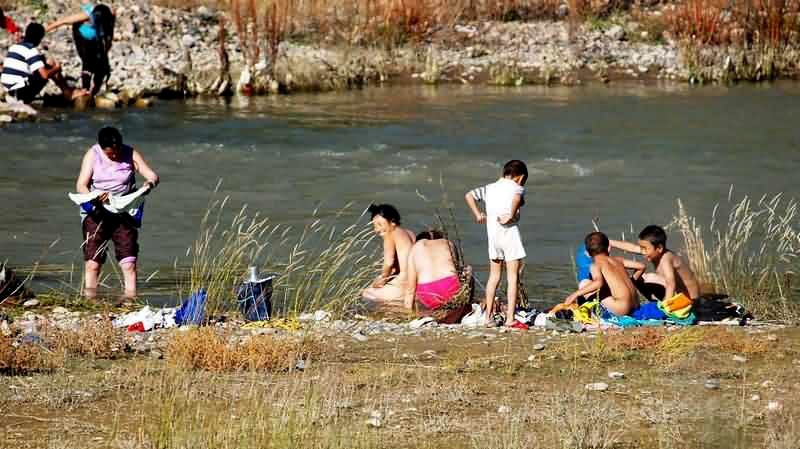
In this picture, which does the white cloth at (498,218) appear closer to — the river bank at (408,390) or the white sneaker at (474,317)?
the white sneaker at (474,317)

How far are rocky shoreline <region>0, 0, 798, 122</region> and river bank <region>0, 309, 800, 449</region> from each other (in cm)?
1562

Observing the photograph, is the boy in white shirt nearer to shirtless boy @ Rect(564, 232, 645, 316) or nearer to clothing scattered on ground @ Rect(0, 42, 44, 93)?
shirtless boy @ Rect(564, 232, 645, 316)

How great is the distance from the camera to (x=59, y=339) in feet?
28.7

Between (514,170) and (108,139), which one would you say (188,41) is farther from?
(514,170)

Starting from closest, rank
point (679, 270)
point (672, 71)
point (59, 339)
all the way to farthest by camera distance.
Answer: point (59, 339), point (679, 270), point (672, 71)

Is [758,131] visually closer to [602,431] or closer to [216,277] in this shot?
[216,277]

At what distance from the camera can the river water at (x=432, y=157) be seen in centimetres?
1577

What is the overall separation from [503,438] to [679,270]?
5.02m

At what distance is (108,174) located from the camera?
10547 mm

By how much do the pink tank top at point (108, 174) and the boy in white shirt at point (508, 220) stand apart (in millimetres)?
2694

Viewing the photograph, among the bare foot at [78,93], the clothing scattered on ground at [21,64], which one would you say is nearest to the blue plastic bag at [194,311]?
the clothing scattered on ground at [21,64]

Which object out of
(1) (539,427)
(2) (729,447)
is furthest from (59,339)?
(2) (729,447)

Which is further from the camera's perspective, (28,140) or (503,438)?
(28,140)

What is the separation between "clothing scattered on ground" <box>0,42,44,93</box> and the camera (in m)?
20.7
